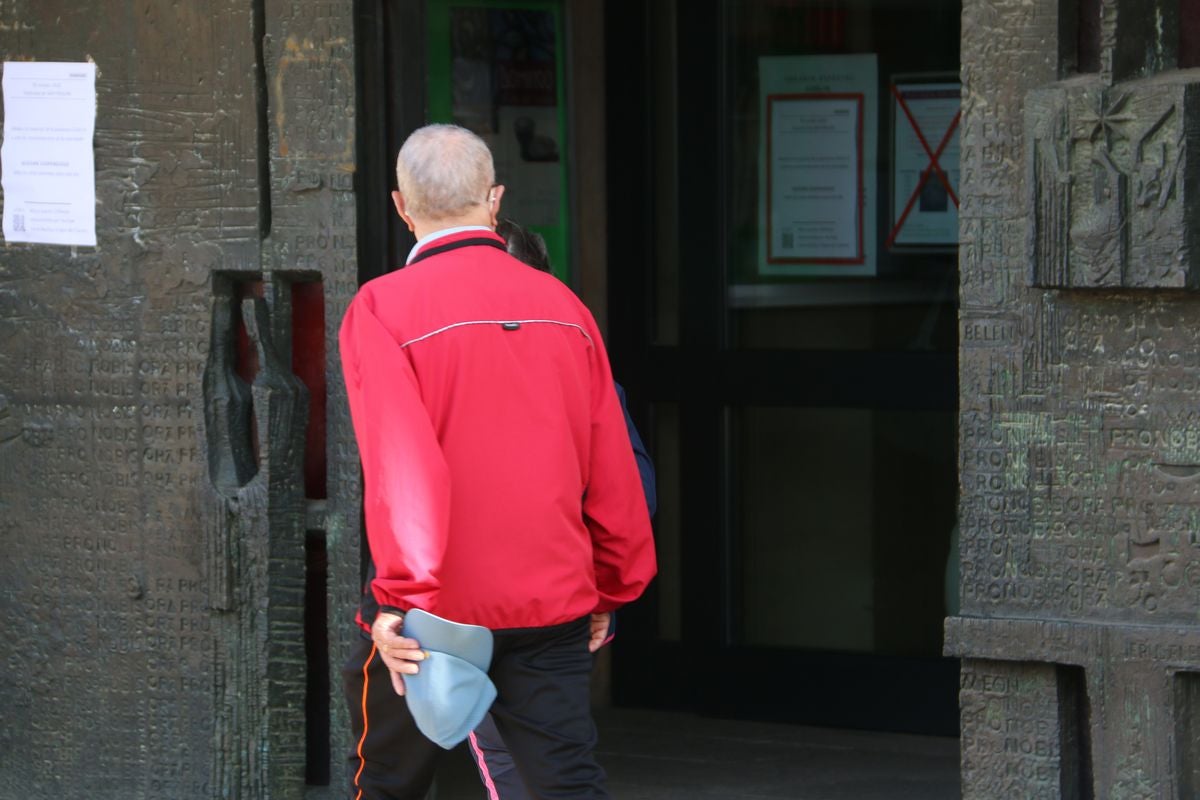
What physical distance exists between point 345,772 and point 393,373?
1629mm

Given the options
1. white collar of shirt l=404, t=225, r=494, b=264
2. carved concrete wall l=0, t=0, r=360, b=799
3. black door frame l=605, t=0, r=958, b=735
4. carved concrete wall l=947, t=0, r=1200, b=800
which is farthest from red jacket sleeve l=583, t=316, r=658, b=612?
black door frame l=605, t=0, r=958, b=735

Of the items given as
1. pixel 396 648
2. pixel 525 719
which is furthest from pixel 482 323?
pixel 525 719

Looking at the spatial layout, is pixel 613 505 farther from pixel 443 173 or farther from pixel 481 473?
pixel 443 173

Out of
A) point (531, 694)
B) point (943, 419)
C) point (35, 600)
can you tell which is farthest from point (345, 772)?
point (943, 419)

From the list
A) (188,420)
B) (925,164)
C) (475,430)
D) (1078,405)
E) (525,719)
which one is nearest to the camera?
(475,430)

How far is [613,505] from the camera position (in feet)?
Answer: 11.9

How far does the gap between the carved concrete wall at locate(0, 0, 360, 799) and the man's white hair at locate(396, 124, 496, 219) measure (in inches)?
38.9

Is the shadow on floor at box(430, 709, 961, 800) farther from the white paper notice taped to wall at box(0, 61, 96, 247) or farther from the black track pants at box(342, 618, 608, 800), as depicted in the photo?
the white paper notice taped to wall at box(0, 61, 96, 247)

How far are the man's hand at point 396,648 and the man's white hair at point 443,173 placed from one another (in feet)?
2.48

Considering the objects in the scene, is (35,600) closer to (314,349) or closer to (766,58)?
(314,349)

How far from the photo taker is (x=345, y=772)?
15.3 feet

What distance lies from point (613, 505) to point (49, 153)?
198 cm

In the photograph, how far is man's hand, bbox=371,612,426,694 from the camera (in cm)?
336

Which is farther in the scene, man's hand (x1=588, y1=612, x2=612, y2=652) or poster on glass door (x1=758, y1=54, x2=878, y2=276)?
poster on glass door (x1=758, y1=54, x2=878, y2=276)
